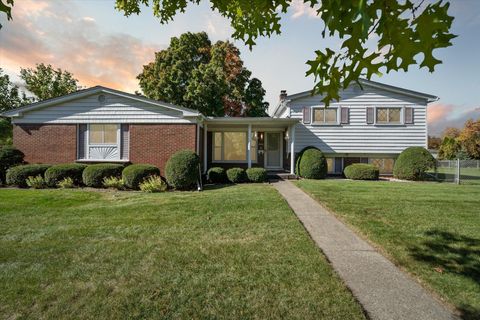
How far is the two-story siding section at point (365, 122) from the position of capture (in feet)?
51.6

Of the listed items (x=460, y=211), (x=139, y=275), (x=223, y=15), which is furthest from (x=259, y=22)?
(x=460, y=211)

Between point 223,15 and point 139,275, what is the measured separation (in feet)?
12.2

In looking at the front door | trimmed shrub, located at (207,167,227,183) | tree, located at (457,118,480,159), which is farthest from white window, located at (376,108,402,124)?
tree, located at (457,118,480,159)

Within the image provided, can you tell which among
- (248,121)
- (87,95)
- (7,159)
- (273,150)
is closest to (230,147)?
(248,121)

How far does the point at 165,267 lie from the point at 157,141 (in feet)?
31.5

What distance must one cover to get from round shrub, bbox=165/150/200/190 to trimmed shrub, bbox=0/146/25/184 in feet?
23.8

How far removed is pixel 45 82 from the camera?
29406mm

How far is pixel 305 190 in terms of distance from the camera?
10.1 metres

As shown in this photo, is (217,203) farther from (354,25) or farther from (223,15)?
(354,25)

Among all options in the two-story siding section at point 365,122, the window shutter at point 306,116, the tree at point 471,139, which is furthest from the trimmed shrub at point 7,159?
A: the tree at point 471,139

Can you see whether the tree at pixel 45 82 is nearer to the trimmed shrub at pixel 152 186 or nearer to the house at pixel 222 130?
the house at pixel 222 130

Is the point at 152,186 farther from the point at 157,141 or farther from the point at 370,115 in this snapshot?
the point at 370,115

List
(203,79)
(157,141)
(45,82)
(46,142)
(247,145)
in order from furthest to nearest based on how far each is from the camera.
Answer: (45,82)
(203,79)
(247,145)
(46,142)
(157,141)

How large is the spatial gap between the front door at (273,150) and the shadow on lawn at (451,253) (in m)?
11.3
